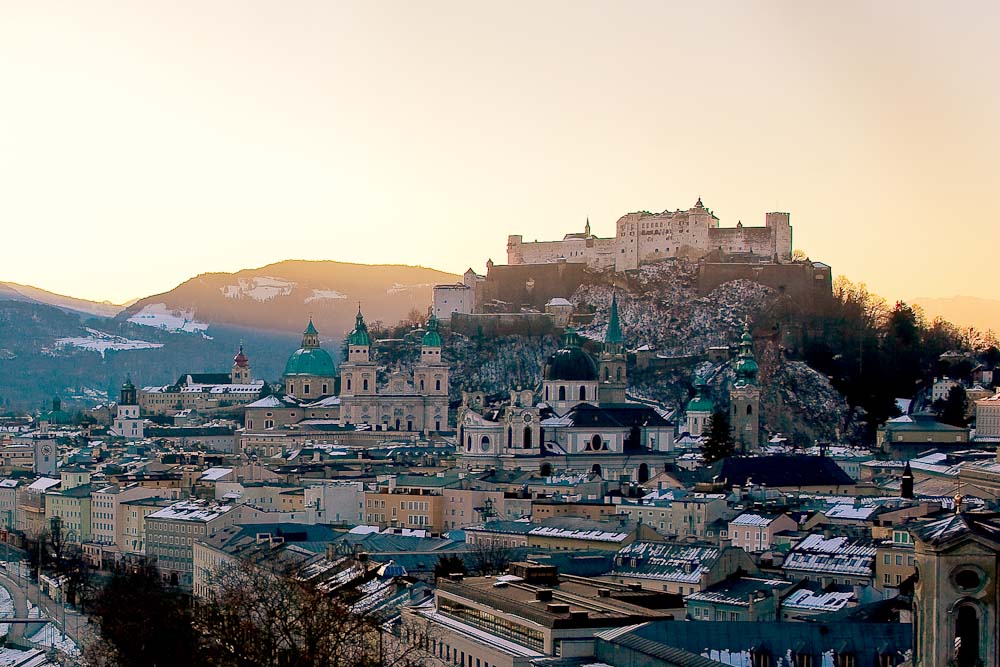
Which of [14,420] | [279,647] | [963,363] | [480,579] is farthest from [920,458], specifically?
[14,420]

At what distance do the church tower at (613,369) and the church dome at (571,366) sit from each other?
8.40ft

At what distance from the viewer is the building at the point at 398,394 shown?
472ft

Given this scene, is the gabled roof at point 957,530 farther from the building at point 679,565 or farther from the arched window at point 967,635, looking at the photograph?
the building at point 679,565

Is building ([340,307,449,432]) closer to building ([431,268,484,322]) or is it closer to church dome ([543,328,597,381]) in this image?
building ([431,268,484,322])

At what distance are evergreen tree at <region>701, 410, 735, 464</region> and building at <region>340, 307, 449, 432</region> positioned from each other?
24282mm

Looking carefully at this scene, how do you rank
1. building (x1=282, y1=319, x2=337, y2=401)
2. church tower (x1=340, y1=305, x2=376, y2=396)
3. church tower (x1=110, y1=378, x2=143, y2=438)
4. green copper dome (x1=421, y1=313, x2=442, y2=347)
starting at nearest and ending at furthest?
church tower (x1=340, y1=305, x2=376, y2=396)
green copper dome (x1=421, y1=313, x2=442, y2=347)
church tower (x1=110, y1=378, x2=143, y2=438)
building (x1=282, y1=319, x2=337, y2=401)

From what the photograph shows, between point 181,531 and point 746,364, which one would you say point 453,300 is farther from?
point 181,531

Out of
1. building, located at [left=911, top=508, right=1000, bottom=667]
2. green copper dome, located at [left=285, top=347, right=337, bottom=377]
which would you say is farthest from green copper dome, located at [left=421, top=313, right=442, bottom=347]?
building, located at [left=911, top=508, right=1000, bottom=667]


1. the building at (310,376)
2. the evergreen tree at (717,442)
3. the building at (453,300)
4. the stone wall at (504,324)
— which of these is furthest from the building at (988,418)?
the building at (310,376)

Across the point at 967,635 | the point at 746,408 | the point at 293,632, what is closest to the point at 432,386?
the point at 746,408

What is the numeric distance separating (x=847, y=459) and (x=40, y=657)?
202 feet

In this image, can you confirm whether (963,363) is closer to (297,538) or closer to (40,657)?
(297,538)

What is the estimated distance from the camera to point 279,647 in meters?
46.5

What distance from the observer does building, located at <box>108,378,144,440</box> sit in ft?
516
